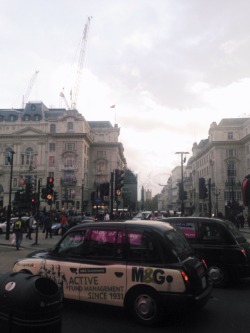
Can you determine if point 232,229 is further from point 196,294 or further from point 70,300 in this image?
point 70,300

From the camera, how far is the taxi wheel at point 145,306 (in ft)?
18.6

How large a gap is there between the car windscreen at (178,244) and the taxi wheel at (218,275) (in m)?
2.69

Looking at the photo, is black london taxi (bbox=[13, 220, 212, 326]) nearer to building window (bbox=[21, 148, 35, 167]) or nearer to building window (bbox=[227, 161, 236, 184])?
building window (bbox=[227, 161, 236, 184])

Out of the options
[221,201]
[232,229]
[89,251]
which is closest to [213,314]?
[89,251]

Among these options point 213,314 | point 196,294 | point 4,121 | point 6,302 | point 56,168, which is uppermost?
point 4,121

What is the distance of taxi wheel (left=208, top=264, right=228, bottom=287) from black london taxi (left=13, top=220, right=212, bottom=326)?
266 centimetres

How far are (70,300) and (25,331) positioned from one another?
338 cm

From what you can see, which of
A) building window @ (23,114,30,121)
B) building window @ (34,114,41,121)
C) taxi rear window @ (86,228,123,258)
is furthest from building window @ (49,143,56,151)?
taxi rear window @ (86,228,123,258)

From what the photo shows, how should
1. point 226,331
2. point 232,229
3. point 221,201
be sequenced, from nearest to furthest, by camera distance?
1. point 226,331
2. point 232,229
3. point 221,201

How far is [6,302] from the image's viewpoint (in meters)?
3.62

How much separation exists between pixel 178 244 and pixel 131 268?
3.22 ft

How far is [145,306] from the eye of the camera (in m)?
5.79

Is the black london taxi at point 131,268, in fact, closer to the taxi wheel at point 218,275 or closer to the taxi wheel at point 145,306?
the taxi wheel at point 145,306

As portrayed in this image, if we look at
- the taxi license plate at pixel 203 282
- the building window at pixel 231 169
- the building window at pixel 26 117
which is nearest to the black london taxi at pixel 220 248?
the taxi license plate at pixel 203 282
